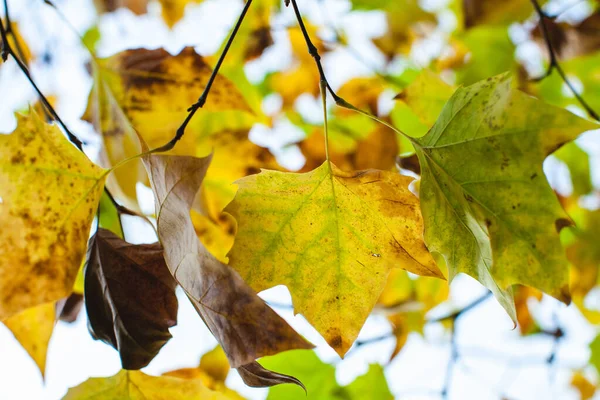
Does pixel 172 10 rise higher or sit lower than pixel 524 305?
higher

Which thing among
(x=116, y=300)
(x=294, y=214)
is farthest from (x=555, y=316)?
(x=116, y=300)

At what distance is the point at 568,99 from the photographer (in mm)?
1288

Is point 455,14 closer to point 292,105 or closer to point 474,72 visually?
Answer: point 474,72

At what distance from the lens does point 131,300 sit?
513 mm

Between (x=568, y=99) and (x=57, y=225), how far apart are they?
3.95 feet

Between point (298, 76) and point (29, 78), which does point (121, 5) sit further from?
point (29, 78)

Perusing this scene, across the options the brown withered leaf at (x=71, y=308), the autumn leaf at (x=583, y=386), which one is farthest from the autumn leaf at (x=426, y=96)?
the autumn leaf at (x=583, y=386)

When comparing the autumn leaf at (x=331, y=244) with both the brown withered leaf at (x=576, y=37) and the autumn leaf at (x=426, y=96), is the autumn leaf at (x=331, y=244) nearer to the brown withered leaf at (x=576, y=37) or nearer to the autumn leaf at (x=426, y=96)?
the autumn leaf at (x=426, y=96)

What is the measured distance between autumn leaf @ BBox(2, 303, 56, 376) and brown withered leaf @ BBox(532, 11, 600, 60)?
3.42 feet

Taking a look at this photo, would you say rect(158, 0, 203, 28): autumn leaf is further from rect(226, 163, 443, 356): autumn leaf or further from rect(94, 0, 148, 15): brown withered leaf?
rect(226, 163, 443, 356): autumn leaf

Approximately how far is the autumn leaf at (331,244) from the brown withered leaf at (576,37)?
0.76 m

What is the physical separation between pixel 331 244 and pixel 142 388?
306 millimetres

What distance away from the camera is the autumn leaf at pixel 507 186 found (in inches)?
17.7

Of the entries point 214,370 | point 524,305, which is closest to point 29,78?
point 214,370
